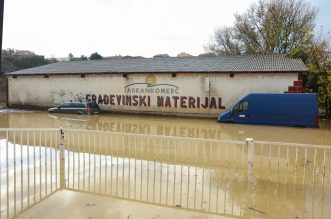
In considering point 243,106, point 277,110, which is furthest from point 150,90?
point 277,110

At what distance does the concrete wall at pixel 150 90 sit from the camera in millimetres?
20766

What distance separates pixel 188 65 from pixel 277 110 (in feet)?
28.4

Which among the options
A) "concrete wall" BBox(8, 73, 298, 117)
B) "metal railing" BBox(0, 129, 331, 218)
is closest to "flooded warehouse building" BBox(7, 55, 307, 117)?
"concrete wall" BBox(8, 73, 298, 117)

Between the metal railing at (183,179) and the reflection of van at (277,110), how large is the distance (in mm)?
7195

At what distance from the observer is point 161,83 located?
23.1 metres

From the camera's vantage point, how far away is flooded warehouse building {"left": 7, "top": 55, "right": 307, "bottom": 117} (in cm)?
2061

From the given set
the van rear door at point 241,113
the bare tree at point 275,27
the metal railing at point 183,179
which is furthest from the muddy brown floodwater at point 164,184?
the bare tree at point 275,27

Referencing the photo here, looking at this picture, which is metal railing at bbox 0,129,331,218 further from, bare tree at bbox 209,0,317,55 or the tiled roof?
bare tree at bbox 209,0,317,55

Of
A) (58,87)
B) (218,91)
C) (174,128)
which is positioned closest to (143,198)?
(174,128)

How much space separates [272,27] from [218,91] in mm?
13300

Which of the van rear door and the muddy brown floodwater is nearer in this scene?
the muddy brown floodwater

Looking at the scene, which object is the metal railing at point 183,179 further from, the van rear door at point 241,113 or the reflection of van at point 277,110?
the van rear door at point 241,113

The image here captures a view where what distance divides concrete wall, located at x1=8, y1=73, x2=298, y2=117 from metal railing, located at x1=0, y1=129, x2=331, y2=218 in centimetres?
1163

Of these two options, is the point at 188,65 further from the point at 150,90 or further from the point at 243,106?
the point at 243,106
